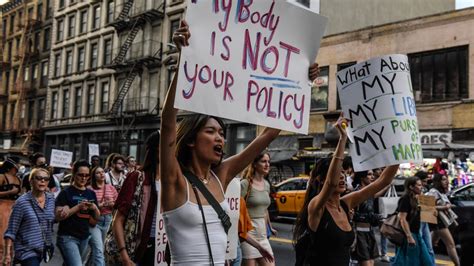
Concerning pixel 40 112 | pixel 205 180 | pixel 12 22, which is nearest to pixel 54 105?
pixel 40 112

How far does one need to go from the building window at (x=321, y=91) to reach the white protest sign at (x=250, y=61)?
22701 millimetres

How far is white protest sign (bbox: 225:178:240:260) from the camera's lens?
3.50m

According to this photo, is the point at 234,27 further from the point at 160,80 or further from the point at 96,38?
the point at 96,38

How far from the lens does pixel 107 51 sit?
130 feet

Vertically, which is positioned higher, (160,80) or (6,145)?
(160,80)

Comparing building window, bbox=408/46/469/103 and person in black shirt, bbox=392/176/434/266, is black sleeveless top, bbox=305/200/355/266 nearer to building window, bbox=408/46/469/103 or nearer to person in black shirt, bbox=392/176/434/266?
person in black shirt, bbox=392/176/434/266

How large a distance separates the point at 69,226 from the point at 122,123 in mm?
29777

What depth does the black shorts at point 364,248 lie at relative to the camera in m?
7.21

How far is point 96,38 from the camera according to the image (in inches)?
1593

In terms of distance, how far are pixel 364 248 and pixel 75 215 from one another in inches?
150

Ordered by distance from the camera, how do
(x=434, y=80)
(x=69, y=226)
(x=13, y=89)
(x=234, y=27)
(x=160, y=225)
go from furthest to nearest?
(x=13, y=89) < (x=434, y=80) < (x=69, y=226) < (x=160, y=225) < (x=234, y=27)

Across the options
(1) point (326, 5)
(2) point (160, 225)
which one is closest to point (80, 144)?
(1) point (326, 5)

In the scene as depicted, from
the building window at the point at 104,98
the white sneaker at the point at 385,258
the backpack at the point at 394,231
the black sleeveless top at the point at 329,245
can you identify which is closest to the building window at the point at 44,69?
the building window at the point at 104,98

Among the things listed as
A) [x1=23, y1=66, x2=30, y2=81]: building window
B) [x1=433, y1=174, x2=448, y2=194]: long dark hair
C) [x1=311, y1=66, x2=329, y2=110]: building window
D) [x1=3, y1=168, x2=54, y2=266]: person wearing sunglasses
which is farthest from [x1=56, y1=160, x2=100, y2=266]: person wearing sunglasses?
[x1=23, y1=66, x2=30, y2=81]: building window
